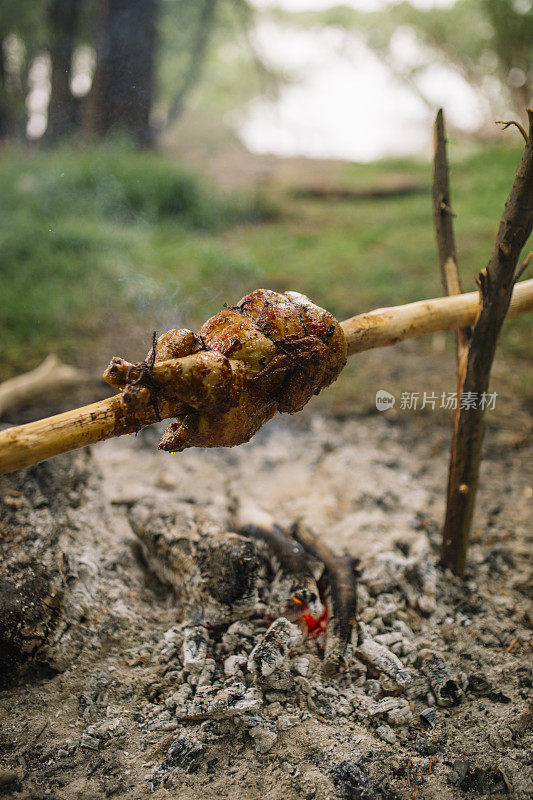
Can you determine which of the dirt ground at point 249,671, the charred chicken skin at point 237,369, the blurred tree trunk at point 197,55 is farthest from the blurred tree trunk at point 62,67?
the charred chicken skin at point 237,369

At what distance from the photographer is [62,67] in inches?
355

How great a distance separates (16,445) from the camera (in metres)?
1.22

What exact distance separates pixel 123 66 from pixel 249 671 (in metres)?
9.60

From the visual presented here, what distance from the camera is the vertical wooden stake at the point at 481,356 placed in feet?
6.48

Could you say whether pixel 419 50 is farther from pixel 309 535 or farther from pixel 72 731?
pixel 72 731

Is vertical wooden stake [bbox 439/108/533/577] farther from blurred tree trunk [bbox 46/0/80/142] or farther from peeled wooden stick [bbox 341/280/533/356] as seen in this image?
blurred tree trunk [bbox 46/0/80/142]

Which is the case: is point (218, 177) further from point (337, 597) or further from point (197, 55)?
point (337, 597)

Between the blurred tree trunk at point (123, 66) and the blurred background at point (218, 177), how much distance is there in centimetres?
3

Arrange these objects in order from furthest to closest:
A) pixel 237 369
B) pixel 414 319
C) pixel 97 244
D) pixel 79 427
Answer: pixel 97 244 → pixel 414 319 → pixel 237 369 → pixel 79 427

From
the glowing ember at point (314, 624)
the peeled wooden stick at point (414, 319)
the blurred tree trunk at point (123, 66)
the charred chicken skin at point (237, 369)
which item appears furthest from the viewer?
the blurred tree trunk at point (123, 66)

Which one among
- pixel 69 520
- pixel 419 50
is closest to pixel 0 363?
pixel 69 520

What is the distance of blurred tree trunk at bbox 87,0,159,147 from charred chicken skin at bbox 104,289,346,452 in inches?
342

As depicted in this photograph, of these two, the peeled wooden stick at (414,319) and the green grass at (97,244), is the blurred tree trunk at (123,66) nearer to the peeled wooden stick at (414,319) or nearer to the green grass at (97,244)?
the green grass at (97,244)

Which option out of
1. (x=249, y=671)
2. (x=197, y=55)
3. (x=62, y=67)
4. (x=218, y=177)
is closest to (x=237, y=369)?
(x=249, y=671)
